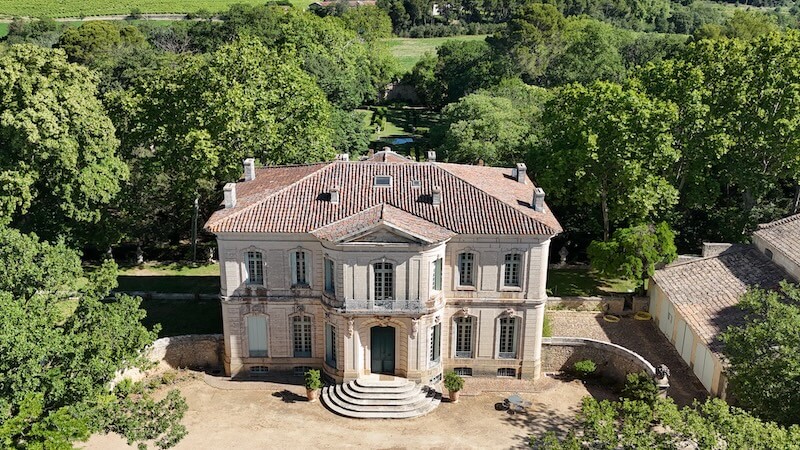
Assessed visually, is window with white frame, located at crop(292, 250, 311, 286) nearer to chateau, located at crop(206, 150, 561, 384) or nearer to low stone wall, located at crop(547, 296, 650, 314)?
chateau, located at crop(206, 150, 561, 384)

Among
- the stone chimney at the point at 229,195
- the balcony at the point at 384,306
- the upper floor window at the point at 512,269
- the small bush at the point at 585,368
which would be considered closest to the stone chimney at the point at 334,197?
the balcony at the point at 384,306

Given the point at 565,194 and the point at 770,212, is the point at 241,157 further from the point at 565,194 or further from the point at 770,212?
the point at 770,212

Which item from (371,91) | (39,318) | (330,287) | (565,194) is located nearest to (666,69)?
(565,194)

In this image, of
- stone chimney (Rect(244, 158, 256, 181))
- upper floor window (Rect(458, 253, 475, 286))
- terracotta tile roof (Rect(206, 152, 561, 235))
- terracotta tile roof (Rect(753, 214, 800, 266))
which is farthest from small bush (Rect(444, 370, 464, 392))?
terracotta tile roof (Rect(753, 214, 800, 266))

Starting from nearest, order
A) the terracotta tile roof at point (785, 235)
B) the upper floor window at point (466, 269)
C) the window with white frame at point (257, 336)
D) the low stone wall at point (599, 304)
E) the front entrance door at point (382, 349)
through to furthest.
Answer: the upper floor window at point (466, 269) → the front entrance door at point (382, 349) → the window with white frame at point (257, 336) → the terracotta tile roof at point (785, 235) → the low stone wall at point (599, 304)

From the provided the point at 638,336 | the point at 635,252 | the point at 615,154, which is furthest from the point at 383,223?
the point at 615,154

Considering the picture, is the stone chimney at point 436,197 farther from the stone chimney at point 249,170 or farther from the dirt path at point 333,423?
the stone chimney at point 249,170
